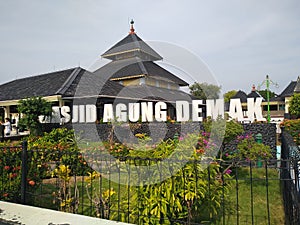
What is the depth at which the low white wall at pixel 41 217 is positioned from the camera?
11.0 ft

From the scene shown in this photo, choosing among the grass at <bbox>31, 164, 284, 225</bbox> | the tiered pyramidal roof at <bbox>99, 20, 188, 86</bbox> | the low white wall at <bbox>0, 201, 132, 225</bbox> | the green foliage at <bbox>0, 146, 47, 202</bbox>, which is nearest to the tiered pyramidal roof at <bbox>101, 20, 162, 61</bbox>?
the tiered pyramidal roof at <bbox>99, 20, 188, 86</bbox>

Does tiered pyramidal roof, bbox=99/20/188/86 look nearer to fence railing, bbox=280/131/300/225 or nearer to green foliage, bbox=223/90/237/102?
fence railing, bbox=280/131/300/225

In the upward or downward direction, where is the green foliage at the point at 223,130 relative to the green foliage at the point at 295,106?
downward

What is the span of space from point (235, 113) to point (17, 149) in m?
8.49

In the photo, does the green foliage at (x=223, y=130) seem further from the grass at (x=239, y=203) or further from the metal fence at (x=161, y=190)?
the metal fence at (x=161, y=190)

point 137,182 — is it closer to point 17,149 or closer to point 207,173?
point 207,173

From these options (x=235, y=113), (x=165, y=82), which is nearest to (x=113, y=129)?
(x=235, y=113)

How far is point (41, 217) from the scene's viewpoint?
359 cm

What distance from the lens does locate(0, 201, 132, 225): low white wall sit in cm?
337

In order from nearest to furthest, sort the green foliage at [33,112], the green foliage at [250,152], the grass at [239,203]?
the grass at [239,203] → the green foliage at [250,152] → the green foliage at [33,112]

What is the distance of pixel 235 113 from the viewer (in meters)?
11.0

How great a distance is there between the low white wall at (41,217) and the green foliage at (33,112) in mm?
9190

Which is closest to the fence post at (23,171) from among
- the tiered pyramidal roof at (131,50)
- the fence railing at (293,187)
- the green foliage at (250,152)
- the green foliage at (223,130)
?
the fence railing at (293,187)

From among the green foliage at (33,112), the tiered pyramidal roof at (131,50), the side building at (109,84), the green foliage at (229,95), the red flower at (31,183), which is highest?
the tiered pyramidal roof at (131,50)
